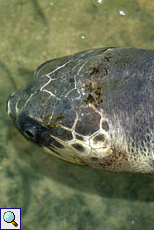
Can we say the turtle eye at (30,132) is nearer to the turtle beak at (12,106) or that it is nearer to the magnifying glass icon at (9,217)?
the turtle beak at (12,106)

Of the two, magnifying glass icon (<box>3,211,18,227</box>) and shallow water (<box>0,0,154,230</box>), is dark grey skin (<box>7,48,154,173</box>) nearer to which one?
shallow water (<box>0,0,154,230</box>)

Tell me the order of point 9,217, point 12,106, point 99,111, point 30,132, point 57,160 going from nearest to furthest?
point 99,111 → point 30,132 → point 12,106 → point 9,217 → point 57,160

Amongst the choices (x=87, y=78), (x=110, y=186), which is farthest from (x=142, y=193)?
(x=87, y=78)

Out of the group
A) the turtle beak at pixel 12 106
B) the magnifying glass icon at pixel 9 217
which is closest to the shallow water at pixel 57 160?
the magnifying glass icon at pixel 9 217

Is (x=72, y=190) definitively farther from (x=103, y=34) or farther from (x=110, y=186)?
(x=103, y=34)

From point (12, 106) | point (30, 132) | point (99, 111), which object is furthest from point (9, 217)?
point (99, 111)

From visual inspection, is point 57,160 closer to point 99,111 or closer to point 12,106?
point 12,106
